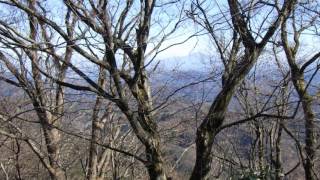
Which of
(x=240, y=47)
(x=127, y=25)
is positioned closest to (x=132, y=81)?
(x=127, y=25)

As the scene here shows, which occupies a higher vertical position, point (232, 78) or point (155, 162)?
point (232, 78)

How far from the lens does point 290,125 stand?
9.36 metres

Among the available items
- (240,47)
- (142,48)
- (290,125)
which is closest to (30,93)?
(142,48)

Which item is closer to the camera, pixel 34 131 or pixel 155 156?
pixel 155 156

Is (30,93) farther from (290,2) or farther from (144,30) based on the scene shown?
(290,2)

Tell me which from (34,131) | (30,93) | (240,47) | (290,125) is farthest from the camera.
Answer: (34,131)

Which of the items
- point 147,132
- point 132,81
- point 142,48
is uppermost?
point 142,48

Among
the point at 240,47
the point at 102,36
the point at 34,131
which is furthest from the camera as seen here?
the point at 34,131

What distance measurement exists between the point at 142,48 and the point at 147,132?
1076 mm

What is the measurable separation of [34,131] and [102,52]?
5.71 metres

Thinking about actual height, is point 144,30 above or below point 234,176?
above

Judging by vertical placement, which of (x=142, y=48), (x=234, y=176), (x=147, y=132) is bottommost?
(x=234, y=176)

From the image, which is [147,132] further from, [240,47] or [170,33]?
[240,47]

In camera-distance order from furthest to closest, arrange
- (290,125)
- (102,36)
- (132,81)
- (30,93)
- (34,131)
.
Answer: (34,131), (290,125), (30,93), (132,81), (102,36)
